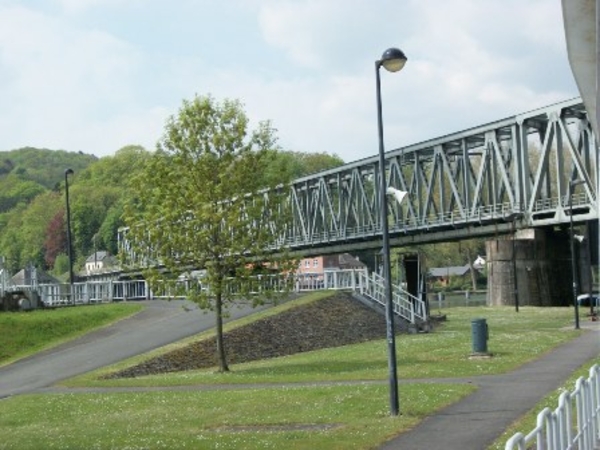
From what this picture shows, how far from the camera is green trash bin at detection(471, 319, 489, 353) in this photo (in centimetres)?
2820

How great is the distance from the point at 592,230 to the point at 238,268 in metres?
46.8

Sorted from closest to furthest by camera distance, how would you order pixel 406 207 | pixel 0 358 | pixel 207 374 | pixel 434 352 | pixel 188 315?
1. pixel 207 374
2. pixel 434 352
3. pixel 0 358
4. pixel 188 315
5. pixel 406 207

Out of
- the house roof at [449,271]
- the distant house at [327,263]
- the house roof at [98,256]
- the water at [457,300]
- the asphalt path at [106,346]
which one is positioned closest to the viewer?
the asphalt path at [106,346]

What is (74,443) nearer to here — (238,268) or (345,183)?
(238,268)

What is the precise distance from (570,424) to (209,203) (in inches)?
807

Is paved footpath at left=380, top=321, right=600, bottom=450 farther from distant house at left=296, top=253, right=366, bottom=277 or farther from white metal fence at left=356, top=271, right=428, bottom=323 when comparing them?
distant house at left=296, top=253, right=366, bottom=277

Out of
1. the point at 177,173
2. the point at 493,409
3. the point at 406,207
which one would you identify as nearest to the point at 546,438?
the point at 493,409

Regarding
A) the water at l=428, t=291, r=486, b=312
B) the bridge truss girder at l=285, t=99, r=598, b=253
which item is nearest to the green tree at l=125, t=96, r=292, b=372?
the bridge truss girder at l=285, t=99, r=598, b=253

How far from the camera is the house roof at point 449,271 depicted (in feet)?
477

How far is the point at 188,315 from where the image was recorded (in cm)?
4072

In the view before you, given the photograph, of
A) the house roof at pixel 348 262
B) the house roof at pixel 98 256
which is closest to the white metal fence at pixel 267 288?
the house roof at pixel 98 256

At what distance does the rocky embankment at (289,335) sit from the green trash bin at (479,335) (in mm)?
9543

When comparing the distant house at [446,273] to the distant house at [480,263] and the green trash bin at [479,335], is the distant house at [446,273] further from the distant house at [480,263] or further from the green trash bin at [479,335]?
the green trash bin at [479,335]

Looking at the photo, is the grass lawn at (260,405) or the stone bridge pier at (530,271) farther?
the stone bridge pier at (530,271)
